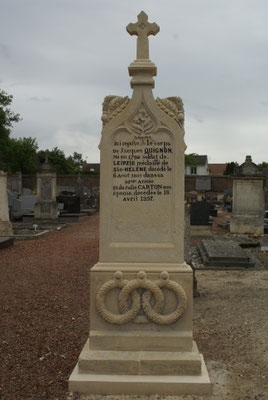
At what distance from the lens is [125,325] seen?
362 centimetres

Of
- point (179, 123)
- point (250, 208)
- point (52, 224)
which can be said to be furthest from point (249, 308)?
point (52, 224)

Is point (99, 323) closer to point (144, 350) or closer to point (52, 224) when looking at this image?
point (144, 350)

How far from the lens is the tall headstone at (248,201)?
14367 mm

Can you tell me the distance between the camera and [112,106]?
12.4ft

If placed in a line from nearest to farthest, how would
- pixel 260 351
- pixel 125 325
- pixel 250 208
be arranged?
pixel 125 325, pixel 260 351, pixel 250 208

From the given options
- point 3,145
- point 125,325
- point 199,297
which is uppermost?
point 3,145

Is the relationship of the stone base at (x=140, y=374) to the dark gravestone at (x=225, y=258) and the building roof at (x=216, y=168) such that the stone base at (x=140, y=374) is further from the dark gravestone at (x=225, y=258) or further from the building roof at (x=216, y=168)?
the building roof at (x=216, y=168)

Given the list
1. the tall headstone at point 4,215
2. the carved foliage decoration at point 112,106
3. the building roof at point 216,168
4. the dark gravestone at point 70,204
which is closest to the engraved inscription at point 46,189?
the dark gravestone at point 70,204

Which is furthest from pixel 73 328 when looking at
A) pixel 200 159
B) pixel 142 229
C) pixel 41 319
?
pixel 200 159

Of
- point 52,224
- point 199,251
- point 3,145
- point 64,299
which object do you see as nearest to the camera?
point 64,299

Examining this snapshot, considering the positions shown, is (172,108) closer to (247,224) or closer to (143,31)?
(143,31)

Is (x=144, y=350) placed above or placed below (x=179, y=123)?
below

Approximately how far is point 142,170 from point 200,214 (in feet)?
36.4

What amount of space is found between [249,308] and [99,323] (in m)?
2.95
